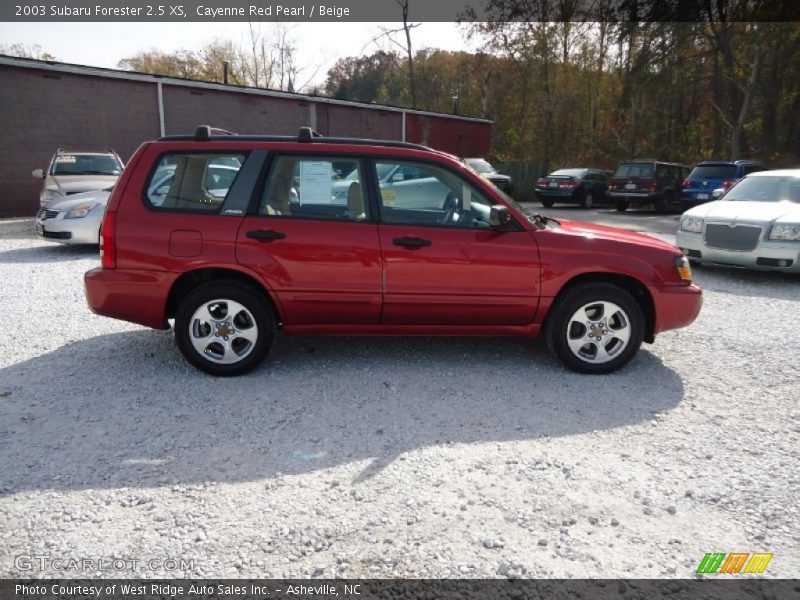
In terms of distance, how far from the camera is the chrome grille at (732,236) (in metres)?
7.82

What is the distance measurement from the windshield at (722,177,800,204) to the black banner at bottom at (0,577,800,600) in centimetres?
824

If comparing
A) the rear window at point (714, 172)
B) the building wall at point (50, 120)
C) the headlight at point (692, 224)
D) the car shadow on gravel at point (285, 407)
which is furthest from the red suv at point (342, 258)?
the rear window at point (714, 172)

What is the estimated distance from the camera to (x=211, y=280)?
13.7 ft

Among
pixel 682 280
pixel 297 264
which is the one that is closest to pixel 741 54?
pixel 682 280

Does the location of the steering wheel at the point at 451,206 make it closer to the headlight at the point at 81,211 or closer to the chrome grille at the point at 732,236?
the chrome grille at the point at 732,236

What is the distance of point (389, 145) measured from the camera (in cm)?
434

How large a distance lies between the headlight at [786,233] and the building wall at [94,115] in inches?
625

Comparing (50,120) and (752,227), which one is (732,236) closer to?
(752,227)

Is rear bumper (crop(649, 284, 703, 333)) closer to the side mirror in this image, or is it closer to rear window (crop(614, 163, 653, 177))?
the side mirror

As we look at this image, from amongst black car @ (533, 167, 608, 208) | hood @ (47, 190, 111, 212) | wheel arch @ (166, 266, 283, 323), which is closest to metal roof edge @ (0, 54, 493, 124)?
hood @ (47, 190, 111, 212)

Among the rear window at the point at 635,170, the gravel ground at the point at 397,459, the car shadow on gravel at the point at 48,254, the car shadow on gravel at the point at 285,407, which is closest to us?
the gravel ground at the point at 397,459

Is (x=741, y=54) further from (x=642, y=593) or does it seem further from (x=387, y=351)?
(x=642, y=593)

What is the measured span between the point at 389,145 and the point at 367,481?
260cm

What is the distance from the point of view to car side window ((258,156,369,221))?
4.14 m
